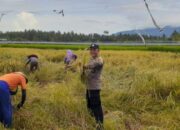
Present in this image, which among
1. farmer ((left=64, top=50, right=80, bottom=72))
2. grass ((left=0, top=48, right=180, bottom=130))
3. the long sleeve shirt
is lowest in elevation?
grass ((left=0, top=48, right=180, bottom=130))

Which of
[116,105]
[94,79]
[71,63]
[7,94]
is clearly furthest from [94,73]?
[71,63]

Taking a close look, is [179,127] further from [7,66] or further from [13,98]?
[7,66]

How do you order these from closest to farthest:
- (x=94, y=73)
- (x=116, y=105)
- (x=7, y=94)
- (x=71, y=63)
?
1. (x=7, y=94)
2. (x=94, y=73)
3. (x=116, y=105)
4. (x=71, y=63)

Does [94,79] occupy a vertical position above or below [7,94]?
above

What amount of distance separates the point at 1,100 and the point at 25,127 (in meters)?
0.94

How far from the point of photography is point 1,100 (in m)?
8.99

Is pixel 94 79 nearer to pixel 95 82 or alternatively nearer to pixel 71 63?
pixel 95 82

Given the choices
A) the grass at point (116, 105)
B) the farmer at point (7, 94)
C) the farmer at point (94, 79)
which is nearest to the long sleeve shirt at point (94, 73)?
the farmer at point (94, 79)

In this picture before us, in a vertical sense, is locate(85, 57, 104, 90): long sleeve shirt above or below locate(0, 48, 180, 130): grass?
above

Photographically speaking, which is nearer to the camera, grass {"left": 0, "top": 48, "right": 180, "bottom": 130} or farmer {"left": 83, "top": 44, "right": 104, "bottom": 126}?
farmer {"left": 83, "top": 44, "right": 104, "bottom": 126}

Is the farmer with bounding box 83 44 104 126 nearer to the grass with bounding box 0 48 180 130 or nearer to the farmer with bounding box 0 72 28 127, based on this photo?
the grass with bounding box 0 48 180 130

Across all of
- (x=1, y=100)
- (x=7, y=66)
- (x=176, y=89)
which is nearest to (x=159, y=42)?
(x=7, y=66)

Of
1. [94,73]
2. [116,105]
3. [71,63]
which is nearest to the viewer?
[94,73]

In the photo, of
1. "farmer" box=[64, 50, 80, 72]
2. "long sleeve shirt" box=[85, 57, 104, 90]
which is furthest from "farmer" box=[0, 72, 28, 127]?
"farmer" box=[64, 50, 80, 72]
